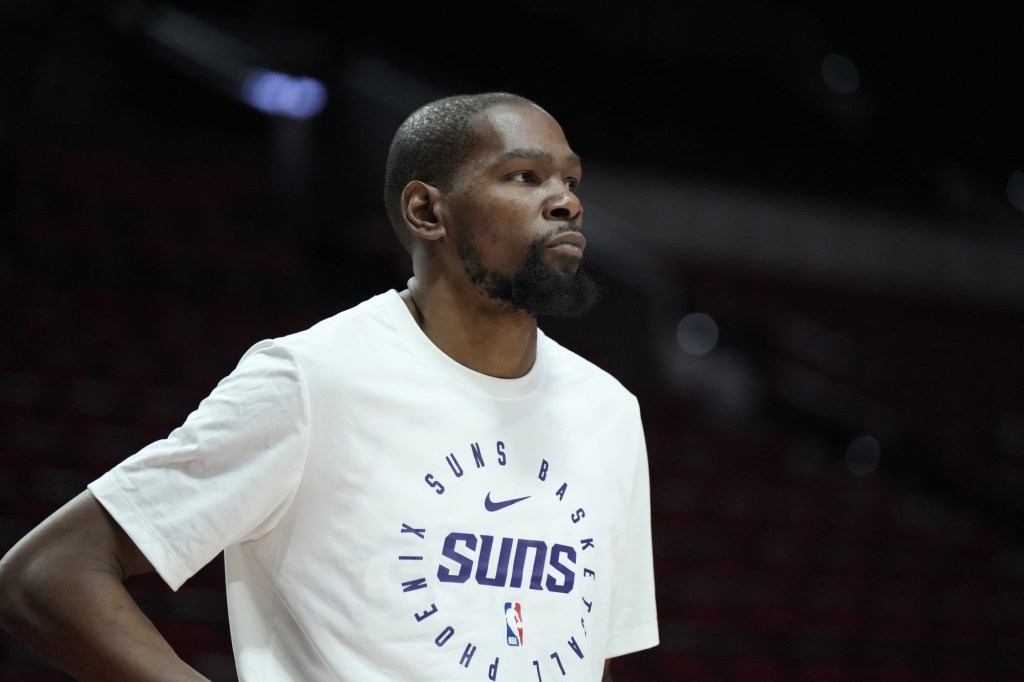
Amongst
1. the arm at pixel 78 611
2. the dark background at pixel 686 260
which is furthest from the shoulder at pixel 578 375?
the dark background at pixel 686 260

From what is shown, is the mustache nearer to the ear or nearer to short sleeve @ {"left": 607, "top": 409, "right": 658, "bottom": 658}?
the ear

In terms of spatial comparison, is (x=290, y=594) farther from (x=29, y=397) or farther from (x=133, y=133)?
(x=133, y=133)

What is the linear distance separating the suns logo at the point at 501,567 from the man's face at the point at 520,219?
0.69 ft

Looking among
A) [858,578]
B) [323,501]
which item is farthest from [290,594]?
[858,578]

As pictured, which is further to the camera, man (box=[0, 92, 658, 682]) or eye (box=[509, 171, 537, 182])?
eye (box=[509, 171, 537, 182])

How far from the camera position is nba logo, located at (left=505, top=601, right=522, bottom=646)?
4.80 feet

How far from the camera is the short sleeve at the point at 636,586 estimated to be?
1.72 metres

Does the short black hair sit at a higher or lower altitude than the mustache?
higher

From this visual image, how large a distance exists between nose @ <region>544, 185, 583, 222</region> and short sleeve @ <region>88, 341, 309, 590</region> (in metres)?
0.39

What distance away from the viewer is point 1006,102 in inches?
339

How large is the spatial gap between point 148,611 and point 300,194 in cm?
307

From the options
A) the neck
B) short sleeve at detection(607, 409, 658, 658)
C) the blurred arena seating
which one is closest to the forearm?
the neck

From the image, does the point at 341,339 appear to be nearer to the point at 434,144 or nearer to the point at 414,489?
the point at 414,489

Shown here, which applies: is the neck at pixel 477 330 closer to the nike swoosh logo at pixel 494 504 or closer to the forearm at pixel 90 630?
the nike swoosh logo at pixel 494 504
